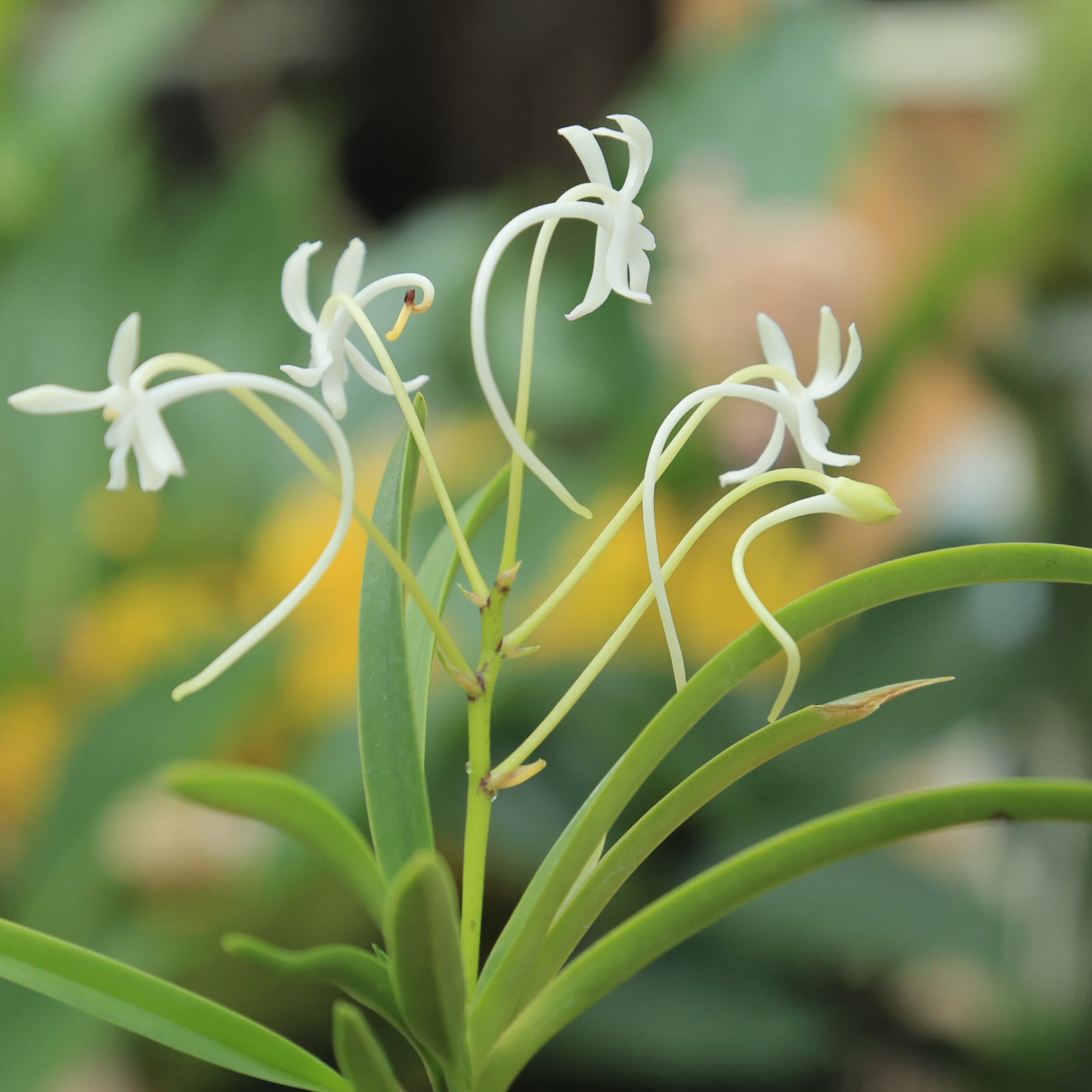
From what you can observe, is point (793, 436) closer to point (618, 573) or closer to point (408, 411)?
point (408, 411)

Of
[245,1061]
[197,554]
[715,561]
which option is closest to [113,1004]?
[245,1061]

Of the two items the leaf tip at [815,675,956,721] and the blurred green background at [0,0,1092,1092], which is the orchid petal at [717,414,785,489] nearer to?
the leaf tip at [815,675,956,721]

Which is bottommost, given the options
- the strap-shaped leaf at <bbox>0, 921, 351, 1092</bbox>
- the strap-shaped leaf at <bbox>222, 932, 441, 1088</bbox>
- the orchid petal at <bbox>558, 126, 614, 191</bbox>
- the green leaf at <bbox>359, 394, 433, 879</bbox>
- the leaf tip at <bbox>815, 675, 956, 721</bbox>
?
the strap-shaped leaf at <bbox>0, 921, 351, 1092</bbox>

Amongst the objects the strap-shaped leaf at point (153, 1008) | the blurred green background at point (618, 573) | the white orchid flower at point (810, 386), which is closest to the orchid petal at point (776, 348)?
the white orchid flower at point (810, 386)

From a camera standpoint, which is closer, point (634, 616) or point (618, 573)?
point (634, 616)

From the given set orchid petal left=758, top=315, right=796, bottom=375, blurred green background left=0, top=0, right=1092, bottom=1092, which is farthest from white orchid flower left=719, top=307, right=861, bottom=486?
blurred green background left=0, top=0, right=1092, bottom=1092

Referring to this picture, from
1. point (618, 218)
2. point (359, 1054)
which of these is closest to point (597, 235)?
point (618, 218)
